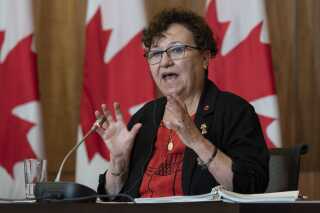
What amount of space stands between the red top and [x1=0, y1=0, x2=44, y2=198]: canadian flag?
145 centimetres

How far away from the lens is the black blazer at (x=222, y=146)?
229 centimetres

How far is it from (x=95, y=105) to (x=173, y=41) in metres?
1.38

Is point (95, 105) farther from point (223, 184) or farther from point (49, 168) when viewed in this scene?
point (223, 184)

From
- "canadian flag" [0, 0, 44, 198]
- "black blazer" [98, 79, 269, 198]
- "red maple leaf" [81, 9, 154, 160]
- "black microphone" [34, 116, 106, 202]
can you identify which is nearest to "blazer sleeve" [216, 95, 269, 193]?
"black blazer" [98, 79, 269, 198]

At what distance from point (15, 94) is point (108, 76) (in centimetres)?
54

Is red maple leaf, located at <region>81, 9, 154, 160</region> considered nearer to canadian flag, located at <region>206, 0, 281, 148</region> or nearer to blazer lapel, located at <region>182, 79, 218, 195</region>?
canadian flag, located at <region>206, 0, 281, 148</region>

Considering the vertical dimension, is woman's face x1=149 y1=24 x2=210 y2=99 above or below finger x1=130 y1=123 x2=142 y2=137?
above

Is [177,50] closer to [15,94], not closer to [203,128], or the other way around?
[203,128]

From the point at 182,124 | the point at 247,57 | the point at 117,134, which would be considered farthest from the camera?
the point at 247,57

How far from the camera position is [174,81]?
262cm

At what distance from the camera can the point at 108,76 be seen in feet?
12.8

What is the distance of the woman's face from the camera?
8.57 ft

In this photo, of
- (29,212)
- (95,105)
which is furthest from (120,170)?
(95,105)

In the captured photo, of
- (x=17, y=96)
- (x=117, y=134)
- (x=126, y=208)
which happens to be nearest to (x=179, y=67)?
(x=117, y=134)
